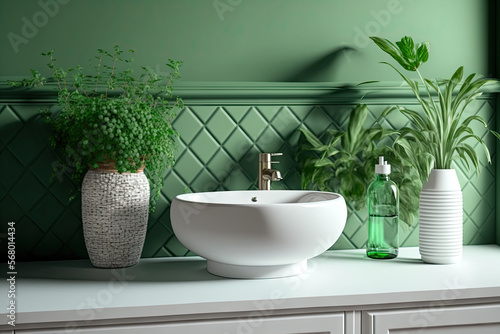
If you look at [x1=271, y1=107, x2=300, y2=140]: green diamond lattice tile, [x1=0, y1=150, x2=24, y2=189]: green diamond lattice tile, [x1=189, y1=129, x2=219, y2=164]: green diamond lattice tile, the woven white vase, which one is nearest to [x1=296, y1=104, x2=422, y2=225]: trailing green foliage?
[x1=271, y1=107, x2=300, y2=140]: green diamond lattice tile

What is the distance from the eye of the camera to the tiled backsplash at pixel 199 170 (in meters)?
1.58

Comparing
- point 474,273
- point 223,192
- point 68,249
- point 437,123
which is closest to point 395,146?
point 437,123

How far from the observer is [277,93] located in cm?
170

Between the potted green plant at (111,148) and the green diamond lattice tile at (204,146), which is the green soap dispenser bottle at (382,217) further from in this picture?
the potted green plant at (111,148)

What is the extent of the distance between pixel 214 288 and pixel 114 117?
51 centimetres

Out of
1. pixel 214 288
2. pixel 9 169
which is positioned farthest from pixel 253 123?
pixel 9 169

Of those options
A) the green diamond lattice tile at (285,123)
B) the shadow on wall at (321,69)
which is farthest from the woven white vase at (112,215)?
the shadow on wall at (321,69)

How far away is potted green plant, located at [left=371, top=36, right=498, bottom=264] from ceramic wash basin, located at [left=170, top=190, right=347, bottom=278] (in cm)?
33

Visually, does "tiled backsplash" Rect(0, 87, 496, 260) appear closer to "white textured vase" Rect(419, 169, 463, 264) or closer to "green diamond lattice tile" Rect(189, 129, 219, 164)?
"green diamond lattice tile" Rect(189, 129, 219, 164)

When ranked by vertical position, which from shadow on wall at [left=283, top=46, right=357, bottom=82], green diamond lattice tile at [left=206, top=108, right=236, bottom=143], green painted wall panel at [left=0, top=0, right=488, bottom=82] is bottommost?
green diamond lattice tile at [left=206, top=108, right=236, bottom=143]

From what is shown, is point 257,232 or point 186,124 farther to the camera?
point 186,124

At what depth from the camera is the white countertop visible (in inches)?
45.1

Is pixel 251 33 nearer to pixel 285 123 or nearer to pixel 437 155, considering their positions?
pixel 285 123

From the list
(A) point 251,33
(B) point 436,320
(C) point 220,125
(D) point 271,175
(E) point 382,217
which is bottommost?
(B) point 436,320
